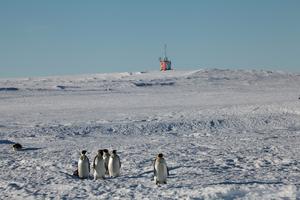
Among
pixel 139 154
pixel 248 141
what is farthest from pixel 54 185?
pixel 248 141

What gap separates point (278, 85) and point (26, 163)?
50142 millimetres

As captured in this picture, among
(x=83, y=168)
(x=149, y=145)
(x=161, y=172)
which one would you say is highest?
(x=161, y=172)

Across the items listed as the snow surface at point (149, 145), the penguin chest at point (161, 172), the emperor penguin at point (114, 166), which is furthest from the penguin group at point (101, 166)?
the penguin chest at point (161, 172)

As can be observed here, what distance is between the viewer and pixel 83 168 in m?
14.6

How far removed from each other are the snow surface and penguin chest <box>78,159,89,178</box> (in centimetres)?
31

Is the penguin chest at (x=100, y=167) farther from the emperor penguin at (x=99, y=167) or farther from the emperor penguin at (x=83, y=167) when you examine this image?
the emperor penguin at (x=83, y=167)

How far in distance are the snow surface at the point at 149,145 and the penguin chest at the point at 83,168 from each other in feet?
1.02

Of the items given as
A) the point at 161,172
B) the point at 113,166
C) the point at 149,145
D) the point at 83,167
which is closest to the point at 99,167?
the point at 113,166

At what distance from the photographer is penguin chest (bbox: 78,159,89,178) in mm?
14562

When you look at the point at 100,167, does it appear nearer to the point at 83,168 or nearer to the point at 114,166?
the point at 114,166

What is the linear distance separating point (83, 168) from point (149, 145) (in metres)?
6.45

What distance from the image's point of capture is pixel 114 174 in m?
14.6

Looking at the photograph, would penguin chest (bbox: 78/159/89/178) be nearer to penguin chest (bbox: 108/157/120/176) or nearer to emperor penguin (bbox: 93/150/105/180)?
emperor penguin (bbox: 93/150/105/180)

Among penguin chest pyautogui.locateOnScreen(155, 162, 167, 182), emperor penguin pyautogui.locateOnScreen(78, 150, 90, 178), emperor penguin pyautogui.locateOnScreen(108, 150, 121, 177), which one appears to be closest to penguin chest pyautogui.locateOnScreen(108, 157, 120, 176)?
emperor penguin pyautogui.locateOnScreen(108, 150, 121, 177)
